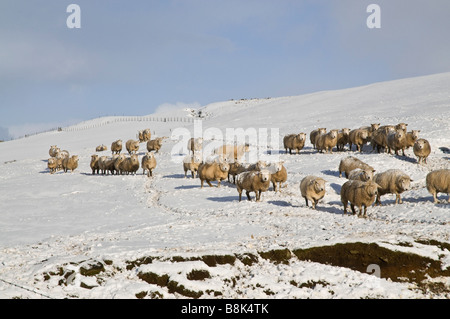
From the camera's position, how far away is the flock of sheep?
16.1m

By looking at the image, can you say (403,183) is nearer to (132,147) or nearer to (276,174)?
(276,174)

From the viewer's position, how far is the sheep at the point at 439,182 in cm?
1600

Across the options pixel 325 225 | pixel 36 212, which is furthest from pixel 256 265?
pixel 36 212

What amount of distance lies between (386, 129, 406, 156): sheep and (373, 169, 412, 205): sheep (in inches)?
413

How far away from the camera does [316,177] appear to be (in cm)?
1755

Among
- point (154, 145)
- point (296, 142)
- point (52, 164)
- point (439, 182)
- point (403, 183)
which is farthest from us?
point (154, 145)

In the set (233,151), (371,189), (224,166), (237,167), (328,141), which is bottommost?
(371,189)

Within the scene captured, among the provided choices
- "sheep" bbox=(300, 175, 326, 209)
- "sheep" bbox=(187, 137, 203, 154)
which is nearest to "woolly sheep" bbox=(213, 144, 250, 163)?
"sheep" bbox=(187, 137, 203, 154)

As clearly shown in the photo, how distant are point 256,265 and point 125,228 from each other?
6644 mm

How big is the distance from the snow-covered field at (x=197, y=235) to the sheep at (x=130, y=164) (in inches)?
83.7

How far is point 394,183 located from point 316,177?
3.30 meters

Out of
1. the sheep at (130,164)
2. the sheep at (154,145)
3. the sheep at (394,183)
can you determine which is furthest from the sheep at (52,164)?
the sheep at (394,183)

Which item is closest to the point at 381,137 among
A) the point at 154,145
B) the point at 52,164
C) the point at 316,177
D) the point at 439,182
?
the point at 439,182

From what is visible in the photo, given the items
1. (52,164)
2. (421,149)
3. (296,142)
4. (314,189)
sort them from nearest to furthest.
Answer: (314,189) → (421,149) → (296,142) → (52,164)
